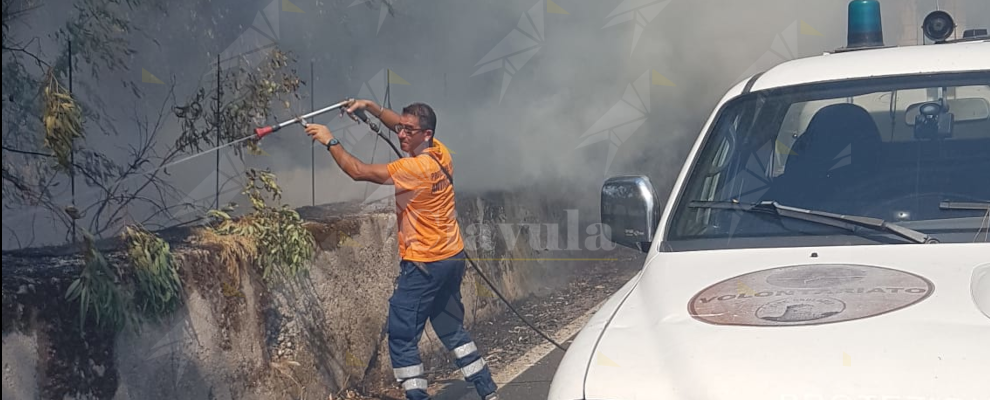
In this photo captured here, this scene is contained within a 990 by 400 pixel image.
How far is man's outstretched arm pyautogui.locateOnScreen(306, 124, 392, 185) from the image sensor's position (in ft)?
16.5

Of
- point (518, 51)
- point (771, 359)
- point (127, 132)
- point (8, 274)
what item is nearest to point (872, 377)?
point (771, 359)

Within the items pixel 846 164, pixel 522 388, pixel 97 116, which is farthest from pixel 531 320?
pixel 846 164

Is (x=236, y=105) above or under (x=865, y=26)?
under

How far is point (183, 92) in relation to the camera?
5641 mm

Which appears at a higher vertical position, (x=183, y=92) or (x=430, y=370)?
(x=183, y=92)

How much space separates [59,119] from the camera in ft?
14.0

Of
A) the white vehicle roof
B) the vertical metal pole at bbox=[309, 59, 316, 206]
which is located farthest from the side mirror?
the vertical metal pole at bbox=[309, 59, 316, 206]

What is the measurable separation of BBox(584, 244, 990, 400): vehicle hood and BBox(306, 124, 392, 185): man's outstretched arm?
92.3 inches

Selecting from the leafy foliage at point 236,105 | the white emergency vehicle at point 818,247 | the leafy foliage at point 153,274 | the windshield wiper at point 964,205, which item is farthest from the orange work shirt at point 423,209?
the windshield wiper at point 964,205

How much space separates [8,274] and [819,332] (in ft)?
10.1

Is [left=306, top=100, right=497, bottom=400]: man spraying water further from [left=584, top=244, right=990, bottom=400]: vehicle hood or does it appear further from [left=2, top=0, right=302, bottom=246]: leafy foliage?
[left=584, top=244, right=990, bottom=400]: vehicle hood

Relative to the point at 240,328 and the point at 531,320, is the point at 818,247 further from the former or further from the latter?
the point at 531,320

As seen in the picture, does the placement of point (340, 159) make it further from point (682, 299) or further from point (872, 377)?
point (872, 377)

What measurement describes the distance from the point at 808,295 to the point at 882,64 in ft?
4.40
